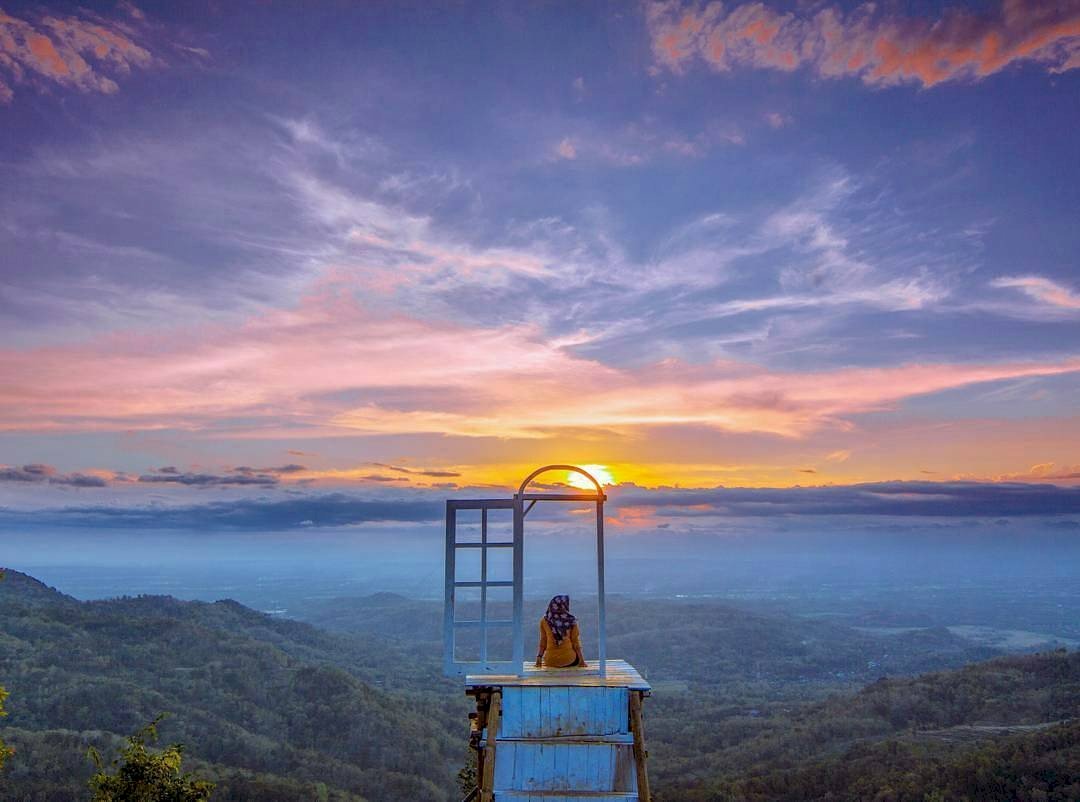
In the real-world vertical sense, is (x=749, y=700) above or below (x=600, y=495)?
below

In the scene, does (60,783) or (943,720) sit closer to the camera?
(60,783)

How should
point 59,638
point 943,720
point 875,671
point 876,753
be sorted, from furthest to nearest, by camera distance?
point 875,671
point 59,638
point 943,720
point 876,753

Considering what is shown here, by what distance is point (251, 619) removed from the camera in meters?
146

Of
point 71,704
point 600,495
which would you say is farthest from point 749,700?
point 600,495

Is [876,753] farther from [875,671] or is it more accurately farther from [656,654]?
[656,654]

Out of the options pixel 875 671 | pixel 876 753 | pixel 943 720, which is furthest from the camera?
pixel 875 671

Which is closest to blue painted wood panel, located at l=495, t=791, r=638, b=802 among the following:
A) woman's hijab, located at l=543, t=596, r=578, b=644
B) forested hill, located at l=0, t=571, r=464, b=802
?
woman's hijab, located at l=543, t=596, r=578, b=644

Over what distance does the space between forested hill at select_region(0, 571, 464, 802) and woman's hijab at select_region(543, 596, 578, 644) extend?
159 ft

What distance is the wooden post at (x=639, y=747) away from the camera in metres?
12.2

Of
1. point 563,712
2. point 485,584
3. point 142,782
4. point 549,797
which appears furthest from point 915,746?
point 485,584

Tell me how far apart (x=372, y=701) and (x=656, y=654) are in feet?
292

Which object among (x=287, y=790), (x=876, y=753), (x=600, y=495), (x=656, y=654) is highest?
(x=600, y=495)

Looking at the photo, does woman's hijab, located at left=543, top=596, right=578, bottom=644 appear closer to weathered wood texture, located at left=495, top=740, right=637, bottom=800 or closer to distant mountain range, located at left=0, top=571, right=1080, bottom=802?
weathered wood texture, located at left=495, top=740, right=637, bottom=800

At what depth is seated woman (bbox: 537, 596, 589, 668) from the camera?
1495cm
